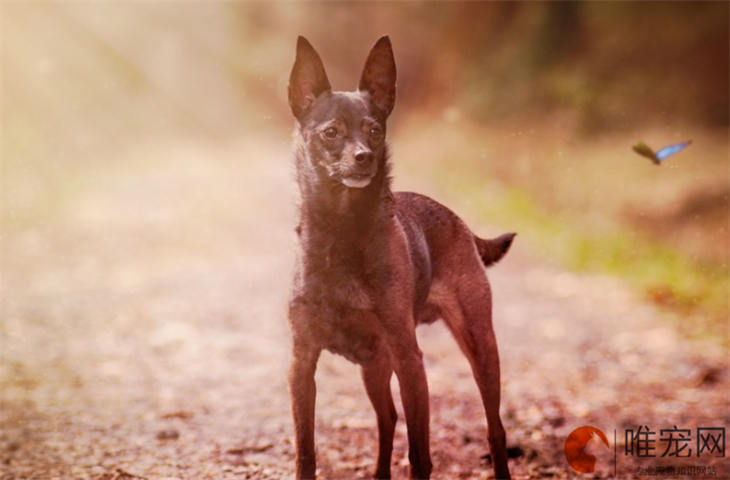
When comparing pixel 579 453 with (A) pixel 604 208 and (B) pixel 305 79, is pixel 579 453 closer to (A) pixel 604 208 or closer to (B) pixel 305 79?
(B) pixel 305 79

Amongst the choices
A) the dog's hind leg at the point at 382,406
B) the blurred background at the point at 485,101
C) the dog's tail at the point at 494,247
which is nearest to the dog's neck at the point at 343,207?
the dog's hind leg at the point at 382,406

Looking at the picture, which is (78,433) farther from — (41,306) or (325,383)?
(41,306)

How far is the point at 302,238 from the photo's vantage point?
12.1 ft

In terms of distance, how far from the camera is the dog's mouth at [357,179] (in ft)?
11.1

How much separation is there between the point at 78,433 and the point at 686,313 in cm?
649

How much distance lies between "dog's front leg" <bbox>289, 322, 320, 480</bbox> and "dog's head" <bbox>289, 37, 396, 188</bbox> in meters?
0.86

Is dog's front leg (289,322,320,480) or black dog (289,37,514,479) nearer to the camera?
black dog (289,37,514,479)

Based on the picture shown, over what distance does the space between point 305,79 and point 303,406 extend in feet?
4.89

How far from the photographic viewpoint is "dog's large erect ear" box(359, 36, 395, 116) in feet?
11.8

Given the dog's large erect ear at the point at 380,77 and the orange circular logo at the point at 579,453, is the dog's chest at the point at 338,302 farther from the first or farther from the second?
the orange circular logo at the point at 579,453

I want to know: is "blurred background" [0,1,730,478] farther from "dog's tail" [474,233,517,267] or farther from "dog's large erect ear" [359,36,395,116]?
"dog's tail" [474,233,517,267]

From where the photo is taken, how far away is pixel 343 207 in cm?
360

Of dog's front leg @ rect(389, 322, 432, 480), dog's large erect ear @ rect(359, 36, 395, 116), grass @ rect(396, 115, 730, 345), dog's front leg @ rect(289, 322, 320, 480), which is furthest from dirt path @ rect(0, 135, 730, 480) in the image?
dog's front leg @ rect(389, 322, 432, 480)

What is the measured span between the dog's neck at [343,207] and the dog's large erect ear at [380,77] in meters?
0.27
